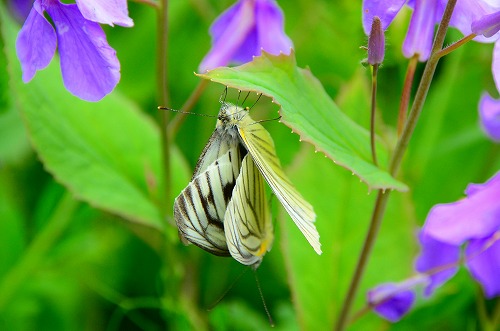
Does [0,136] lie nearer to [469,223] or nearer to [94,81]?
[94,81]

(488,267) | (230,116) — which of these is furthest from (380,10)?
(488,267)

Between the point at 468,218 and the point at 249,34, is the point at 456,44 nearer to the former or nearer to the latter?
the point at 468,218

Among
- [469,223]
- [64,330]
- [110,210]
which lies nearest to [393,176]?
[469,223]

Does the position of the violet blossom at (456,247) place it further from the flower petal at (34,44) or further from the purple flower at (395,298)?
the flower petal at (34,44)

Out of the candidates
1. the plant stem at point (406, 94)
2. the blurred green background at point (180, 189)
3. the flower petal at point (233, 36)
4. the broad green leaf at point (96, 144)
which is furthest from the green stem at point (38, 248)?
the plant stem at point (406, 94)

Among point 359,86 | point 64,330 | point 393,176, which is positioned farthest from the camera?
point 64,330

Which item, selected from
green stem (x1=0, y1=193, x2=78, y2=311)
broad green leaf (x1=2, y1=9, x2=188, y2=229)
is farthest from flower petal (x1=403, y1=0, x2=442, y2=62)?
green stem (x1=0, y1=193, x2=78, y2=311)
